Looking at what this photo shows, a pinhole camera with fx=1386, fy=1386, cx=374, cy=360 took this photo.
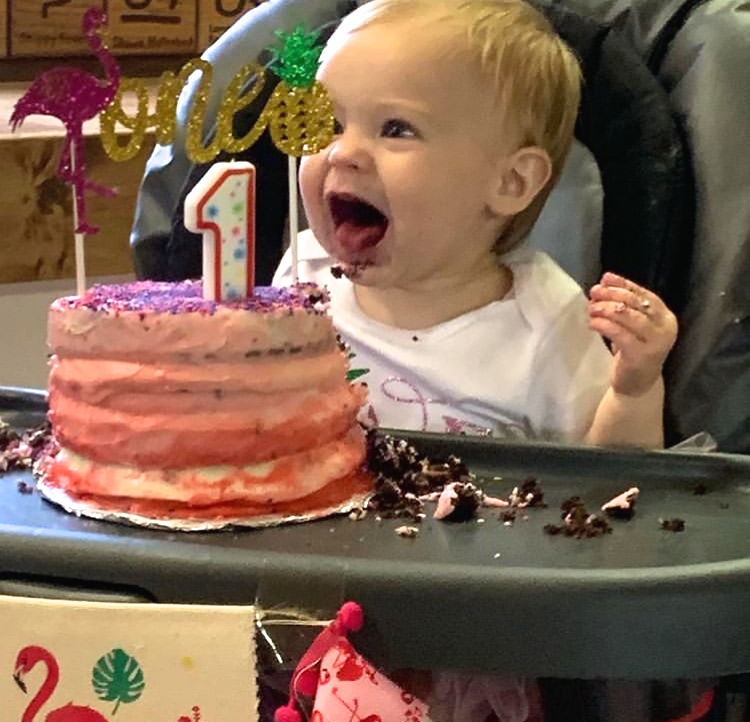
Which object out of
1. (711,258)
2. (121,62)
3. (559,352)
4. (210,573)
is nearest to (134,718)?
(210,573)

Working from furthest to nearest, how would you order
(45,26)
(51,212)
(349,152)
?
1. (45,26)
2. (51,212)
3. (349,152)

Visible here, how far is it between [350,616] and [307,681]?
0.05 m

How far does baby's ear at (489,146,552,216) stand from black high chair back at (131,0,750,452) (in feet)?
0.24

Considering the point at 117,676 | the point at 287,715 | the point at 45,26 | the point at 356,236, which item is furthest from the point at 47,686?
the point at 45,26

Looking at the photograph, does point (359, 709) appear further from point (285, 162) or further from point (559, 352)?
point (285, 162)

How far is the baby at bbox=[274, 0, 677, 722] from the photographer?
3.61ft

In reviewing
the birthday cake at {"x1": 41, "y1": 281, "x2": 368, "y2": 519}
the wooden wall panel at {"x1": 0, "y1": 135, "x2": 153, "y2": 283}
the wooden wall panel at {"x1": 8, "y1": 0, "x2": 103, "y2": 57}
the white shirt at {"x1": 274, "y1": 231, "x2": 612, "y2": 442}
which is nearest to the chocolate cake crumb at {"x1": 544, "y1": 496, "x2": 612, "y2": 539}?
the birthday cake at {"x1": 41, "y1": 281, "x2": 368, "y2": 519}

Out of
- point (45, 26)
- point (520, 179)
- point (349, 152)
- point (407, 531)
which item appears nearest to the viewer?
point (407, 531)

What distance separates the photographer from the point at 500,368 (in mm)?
1182

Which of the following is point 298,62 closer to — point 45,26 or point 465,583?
point 465,583

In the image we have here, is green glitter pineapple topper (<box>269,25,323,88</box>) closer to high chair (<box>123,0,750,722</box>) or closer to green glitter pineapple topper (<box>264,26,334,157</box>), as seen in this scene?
green glitter pineapple topper (<box>264,26,334,157</box>)

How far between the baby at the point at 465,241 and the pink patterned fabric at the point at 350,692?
37cm

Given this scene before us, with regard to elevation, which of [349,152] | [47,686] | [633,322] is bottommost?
[47,686]

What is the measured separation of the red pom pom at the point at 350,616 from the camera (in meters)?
0.77
